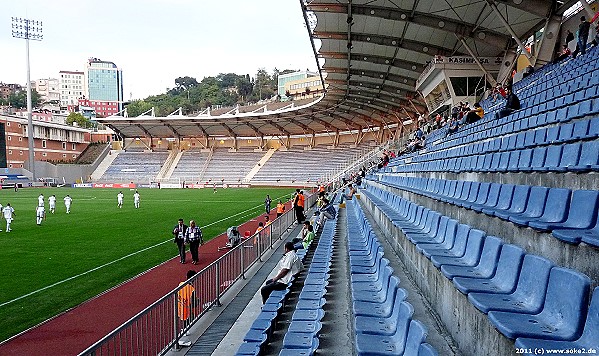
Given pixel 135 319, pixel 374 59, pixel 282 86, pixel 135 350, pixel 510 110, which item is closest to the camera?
pixel 135 319

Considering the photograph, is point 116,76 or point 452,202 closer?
point 452,202

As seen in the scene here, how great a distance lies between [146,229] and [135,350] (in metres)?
13.5

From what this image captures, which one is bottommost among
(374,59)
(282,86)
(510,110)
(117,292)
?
(117,292)

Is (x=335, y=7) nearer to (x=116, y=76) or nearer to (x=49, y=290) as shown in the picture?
(x=49, y=290)

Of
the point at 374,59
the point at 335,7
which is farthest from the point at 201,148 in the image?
the point at 335,7

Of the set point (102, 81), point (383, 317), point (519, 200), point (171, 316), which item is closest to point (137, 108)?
point (102, 81)

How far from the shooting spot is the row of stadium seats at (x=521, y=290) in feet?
6.23

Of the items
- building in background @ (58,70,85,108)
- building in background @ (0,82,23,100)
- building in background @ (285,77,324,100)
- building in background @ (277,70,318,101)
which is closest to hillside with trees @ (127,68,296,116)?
building in background @ (277,70,318,101)

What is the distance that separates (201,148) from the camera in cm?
6462

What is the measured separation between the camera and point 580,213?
2904mm

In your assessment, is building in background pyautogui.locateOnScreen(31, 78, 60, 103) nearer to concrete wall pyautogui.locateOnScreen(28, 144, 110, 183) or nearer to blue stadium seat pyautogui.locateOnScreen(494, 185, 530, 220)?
concrete wall pyautogui.locateOnScreen(28, 144, 110, 183)

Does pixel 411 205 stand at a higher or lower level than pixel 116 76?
lower

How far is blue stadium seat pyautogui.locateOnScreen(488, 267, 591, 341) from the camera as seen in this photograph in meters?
1.91

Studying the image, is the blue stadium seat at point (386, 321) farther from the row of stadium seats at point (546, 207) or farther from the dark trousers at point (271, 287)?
the dark trousers at point (271, 287)
